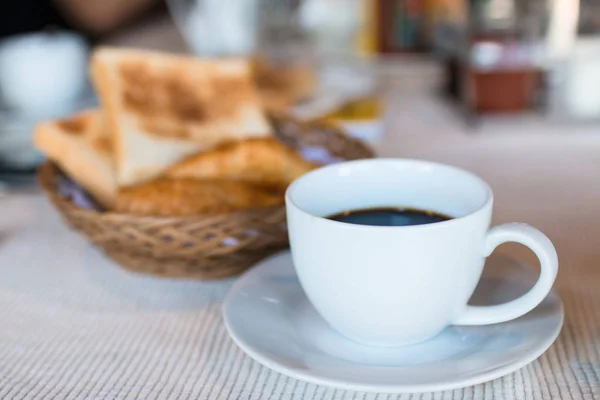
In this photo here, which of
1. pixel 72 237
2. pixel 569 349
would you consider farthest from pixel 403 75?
pixel 569 349

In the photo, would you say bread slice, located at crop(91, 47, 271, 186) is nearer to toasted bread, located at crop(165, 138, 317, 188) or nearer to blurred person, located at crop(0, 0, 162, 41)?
toasted bread, located at crop(165, 138, 317, 188)

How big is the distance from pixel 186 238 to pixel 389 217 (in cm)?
13

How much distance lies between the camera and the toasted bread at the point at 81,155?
0.52 metres

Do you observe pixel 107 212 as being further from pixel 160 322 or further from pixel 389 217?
pixel 389 217

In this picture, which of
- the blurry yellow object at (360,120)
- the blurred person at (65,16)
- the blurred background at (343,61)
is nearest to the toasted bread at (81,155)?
the blurred background at (343,61)

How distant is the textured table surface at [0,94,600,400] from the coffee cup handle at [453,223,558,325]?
32mm

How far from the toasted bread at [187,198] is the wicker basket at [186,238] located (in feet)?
0.09

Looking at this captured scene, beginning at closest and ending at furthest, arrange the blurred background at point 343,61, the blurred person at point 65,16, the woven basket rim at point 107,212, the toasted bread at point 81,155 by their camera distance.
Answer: the woven basket rim at point 107,212 → the toasted bread at point 81,155 → the blurred background at point 343,61 → the blurred person at point 65,16

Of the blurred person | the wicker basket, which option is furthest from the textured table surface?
the blurred person

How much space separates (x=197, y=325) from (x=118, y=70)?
0.32 meters

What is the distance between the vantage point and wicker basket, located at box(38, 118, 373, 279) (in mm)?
416

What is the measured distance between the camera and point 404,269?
32 centimetres

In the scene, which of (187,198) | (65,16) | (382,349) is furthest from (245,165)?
(65,16)

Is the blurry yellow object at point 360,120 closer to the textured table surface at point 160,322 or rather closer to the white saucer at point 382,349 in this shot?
the textured table surface at point 160,322
